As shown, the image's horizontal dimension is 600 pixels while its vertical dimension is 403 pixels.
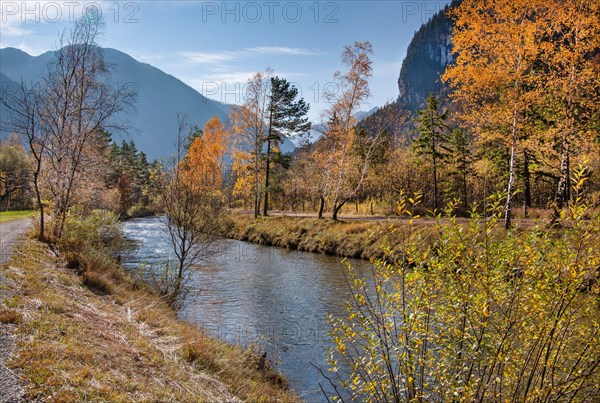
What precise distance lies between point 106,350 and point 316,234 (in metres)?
20.3

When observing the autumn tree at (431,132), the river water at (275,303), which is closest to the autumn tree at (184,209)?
the river water at (275,303)

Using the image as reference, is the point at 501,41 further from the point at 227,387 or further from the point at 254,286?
the point at 227,387

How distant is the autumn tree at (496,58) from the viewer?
14672 mm

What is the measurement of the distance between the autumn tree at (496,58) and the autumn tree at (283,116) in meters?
19.6

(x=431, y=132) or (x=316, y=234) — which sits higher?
(x=431, y=132)

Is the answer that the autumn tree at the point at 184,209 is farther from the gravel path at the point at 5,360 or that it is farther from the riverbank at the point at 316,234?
the riverbank at the point at 316,234

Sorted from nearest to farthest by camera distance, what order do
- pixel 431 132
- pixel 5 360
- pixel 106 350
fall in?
pixel 5 360 < pixel 106 350 < pixel 431 132

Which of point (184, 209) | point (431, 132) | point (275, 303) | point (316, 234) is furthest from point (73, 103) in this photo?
point (431, 132)

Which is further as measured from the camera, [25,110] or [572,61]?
[572,61]

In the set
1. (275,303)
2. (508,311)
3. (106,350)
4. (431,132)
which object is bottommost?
(275,303)

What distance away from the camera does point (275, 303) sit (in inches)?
533

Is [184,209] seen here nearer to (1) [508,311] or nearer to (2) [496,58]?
(1) [508,311]

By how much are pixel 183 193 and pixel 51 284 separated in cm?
535

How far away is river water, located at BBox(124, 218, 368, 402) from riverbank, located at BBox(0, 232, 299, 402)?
1.19m
